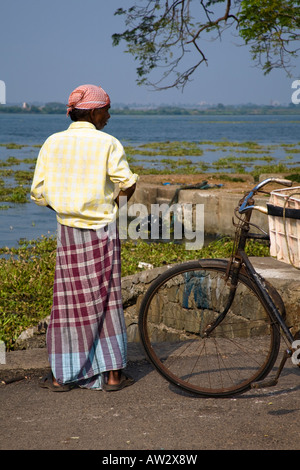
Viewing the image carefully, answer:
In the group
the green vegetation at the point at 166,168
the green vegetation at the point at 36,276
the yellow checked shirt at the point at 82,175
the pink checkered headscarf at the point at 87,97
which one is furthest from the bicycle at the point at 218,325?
the green vegetation at the point at 166,168

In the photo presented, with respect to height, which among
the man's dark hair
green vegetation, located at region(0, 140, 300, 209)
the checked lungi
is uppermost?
the man's dark hair

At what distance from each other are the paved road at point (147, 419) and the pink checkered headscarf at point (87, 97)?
175cm

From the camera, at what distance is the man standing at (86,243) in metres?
3.89

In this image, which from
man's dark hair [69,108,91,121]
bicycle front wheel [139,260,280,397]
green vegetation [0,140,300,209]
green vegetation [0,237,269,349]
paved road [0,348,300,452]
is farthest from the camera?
green vegetation [0,140,300,209]

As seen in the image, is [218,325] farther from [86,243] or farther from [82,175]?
[82,175]

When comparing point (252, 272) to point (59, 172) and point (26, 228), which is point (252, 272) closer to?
point (59, 172)

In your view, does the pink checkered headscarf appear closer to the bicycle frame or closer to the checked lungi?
the checked lungi

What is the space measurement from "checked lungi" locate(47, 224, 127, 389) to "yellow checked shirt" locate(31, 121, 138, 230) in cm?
10

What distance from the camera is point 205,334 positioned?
396 cm

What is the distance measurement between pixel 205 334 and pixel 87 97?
1595mm

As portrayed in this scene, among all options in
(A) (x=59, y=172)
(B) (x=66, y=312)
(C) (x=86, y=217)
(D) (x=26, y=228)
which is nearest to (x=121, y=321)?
(B) (x=66, y=312)

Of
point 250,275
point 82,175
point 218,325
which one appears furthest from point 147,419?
point 82,175

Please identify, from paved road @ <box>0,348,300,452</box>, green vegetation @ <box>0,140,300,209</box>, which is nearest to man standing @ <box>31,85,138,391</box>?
paved road @ <box>0,348,300,452</box>

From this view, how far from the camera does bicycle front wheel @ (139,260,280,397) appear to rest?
3846 mm
